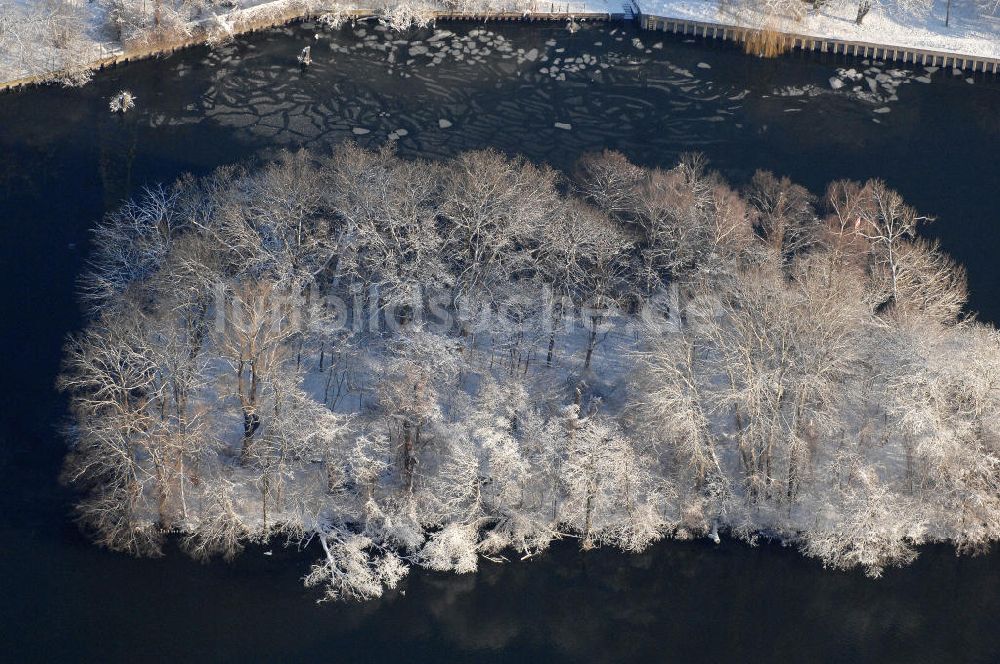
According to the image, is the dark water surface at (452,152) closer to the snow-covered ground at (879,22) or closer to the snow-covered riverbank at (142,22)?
the snow-covered riverbank at (142,22)

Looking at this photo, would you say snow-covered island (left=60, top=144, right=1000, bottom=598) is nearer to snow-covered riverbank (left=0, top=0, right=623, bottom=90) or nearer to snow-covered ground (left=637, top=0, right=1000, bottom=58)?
snow-covered riverbank (left=0, top=0, right=623, bottom=90)

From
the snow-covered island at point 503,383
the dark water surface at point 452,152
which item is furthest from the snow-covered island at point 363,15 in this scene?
the snow-covered island at point 503,383

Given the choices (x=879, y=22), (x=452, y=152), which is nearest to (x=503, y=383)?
(x=452, y=152)

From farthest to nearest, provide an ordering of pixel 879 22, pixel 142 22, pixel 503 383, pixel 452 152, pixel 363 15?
pixel 363 15 → pixel 879 22 → pixel 142 22 → pixel 452 152 → pixel 503 383

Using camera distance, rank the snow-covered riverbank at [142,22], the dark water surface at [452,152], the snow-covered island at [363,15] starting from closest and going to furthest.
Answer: the dark water surface at [452,152]
the snow-covered riverbank at [142,22]
the snow-covered island at [363,15]

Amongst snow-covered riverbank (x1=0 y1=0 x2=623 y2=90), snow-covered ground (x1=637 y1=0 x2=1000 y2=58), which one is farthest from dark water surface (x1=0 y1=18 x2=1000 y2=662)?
snow-covered ground (x1=637 y1=0 x2=1000 y2=58)

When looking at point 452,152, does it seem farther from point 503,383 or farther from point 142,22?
point 142,22

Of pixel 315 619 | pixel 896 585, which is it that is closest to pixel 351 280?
pixel 315 619
